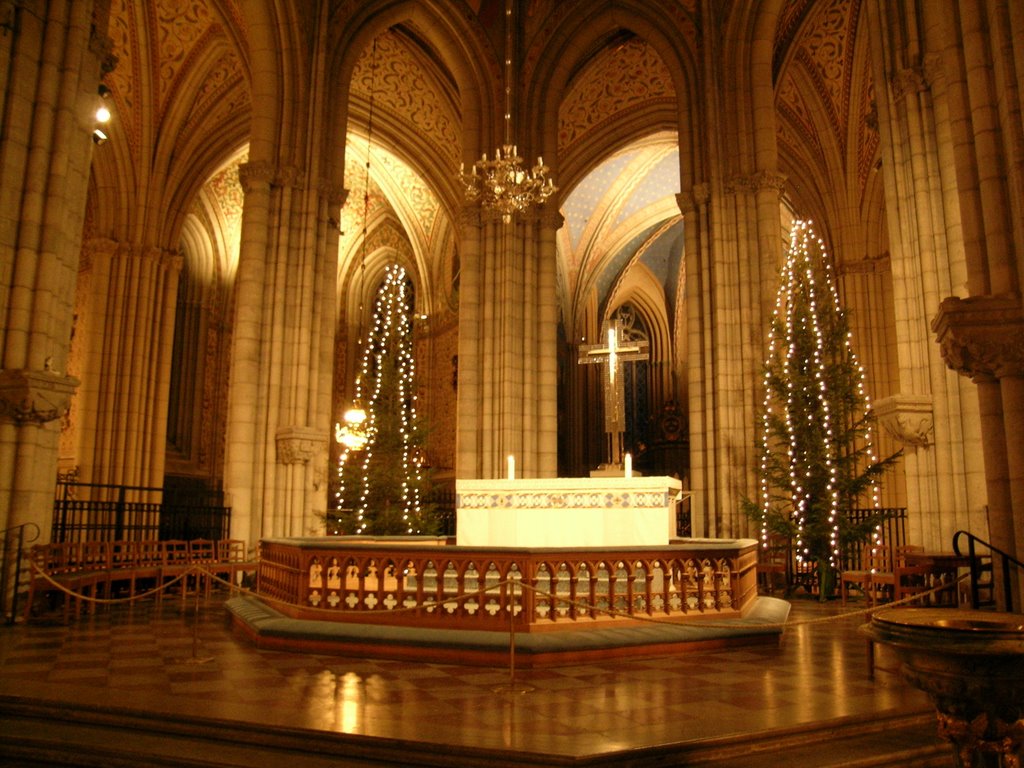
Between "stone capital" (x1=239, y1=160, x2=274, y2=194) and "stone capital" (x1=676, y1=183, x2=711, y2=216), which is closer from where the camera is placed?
"stone capital" (x1=239, y1=160, x2=274, y2=194)

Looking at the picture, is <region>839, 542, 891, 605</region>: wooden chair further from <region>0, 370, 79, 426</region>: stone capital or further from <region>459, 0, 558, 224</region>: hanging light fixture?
<region>0, 370, 79, 426</region>: stone capital

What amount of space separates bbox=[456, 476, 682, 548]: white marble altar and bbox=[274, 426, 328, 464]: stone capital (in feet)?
17.6

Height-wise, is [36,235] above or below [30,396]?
above

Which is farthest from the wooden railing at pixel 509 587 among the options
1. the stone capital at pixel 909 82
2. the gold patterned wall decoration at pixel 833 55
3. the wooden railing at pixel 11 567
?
the gold patterned wall decoration at pixel 833 55

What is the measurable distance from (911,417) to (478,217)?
8.92 m

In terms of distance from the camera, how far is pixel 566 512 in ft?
25.2

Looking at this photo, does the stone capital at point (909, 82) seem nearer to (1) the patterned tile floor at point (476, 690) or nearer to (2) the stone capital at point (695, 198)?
(2) the stone capital at point (695, 198)

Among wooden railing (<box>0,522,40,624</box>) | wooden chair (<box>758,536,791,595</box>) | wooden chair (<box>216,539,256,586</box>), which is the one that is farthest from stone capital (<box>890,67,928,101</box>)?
wooden railing (<box>0,522,40,624</box>)

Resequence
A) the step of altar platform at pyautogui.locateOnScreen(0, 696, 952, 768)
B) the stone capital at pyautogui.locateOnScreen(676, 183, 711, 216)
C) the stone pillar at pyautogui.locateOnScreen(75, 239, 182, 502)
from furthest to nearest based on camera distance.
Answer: the stone pillar at pyautogui.locateOnScreen(75, 239, 182, 502), the stone capital at pyautogui.locateOnScreen(676, 183, 711, 216), the step of altar platform at pyautogui.locateOnScreen(0, 696, 952, 768)

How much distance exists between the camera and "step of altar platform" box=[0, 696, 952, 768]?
11.8ft

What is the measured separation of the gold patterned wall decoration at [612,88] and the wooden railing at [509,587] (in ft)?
43.7

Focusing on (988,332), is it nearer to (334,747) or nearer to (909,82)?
(334,747)

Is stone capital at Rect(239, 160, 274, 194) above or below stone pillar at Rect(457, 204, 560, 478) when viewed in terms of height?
above

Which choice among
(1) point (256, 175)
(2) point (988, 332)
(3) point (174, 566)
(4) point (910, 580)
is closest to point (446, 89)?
(1) point (256, 175)
